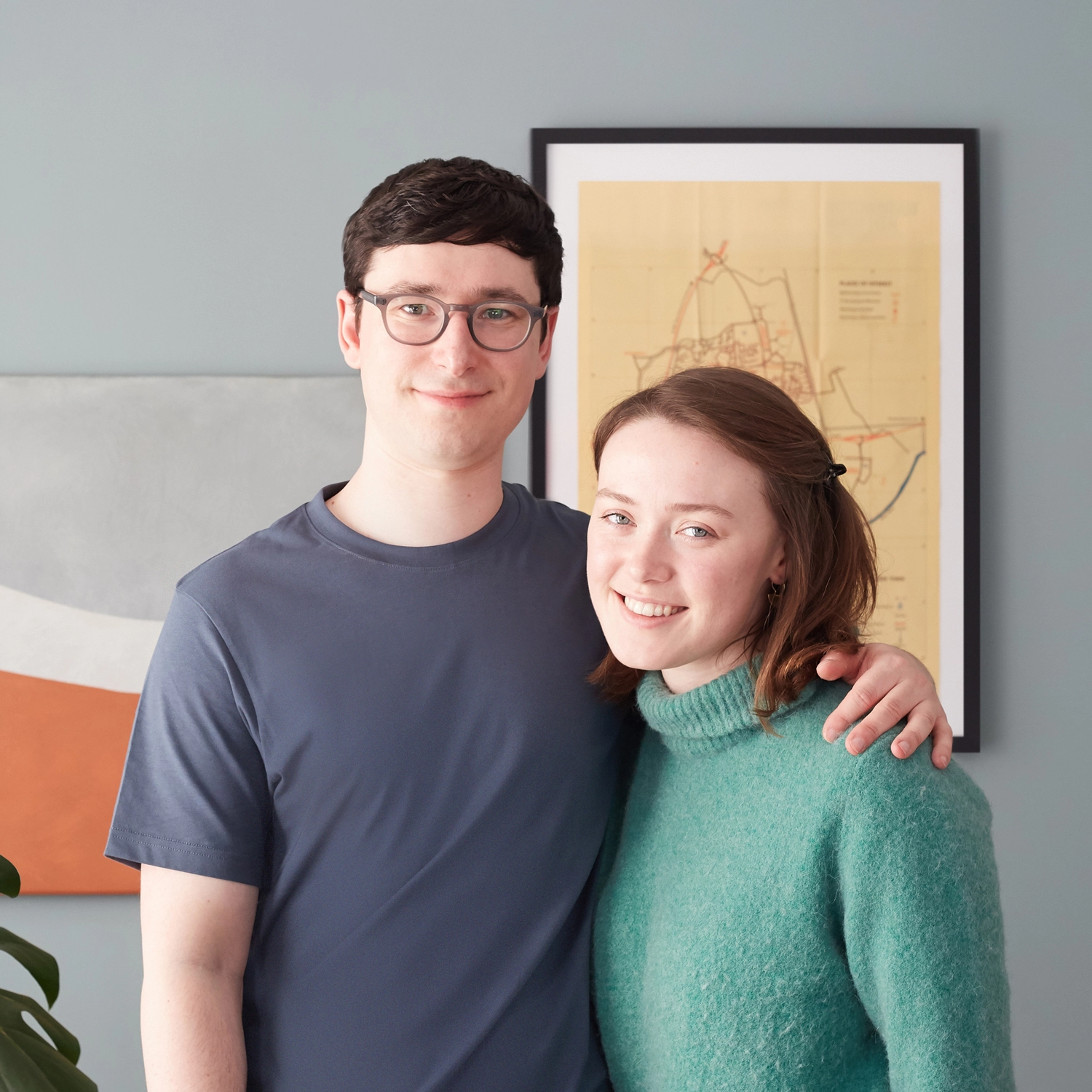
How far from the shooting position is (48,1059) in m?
1.16

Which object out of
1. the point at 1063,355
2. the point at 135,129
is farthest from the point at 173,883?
the point at 1063,355

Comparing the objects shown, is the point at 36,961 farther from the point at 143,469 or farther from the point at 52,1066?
the point at 143,469

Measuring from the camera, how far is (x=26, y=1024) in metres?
1.28

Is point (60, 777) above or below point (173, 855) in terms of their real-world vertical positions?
below

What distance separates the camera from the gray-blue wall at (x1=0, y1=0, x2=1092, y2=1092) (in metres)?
2.00

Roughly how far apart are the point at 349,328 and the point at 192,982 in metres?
0.73

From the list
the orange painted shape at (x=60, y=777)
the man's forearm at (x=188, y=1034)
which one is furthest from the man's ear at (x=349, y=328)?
the orange painted shape at (x=60, y=777)

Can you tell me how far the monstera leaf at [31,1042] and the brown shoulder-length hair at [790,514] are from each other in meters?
0.91

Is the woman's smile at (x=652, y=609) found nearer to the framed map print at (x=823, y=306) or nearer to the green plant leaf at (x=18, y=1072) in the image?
the green plant leaf at (x=18, y=1072)

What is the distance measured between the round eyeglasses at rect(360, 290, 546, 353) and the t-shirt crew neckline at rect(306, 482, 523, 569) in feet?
0.72

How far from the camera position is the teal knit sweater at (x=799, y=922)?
2.83 ft

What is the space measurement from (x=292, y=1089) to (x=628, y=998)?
361mm

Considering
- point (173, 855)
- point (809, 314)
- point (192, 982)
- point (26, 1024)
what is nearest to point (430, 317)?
point (173, 855)

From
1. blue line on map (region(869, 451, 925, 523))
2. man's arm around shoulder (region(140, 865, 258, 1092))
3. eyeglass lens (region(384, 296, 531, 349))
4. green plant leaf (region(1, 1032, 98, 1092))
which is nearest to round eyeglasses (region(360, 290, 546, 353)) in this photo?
eyeglass lens (region(384, 296, 531, 349))
